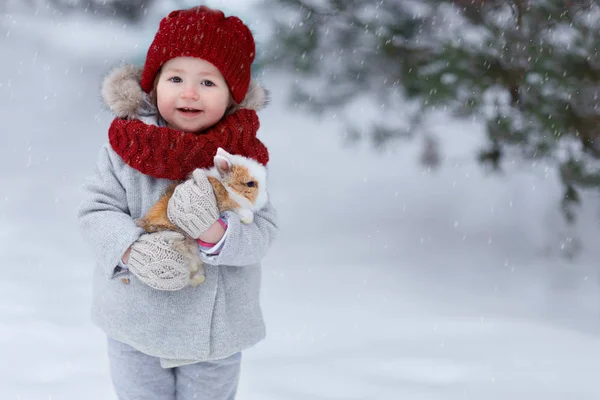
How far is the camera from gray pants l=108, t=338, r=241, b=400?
163 centimetres

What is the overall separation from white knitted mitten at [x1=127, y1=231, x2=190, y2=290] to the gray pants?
12.1 inches

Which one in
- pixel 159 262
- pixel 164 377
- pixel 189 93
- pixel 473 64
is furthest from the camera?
pixel 473 64

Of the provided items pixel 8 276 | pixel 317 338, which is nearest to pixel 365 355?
pixel 317 338

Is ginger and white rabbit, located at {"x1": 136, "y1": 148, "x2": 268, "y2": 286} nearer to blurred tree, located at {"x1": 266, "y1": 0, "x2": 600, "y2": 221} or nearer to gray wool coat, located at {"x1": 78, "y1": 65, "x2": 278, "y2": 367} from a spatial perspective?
gray wool coat, located at {"x1": 78, "y1": 65, "x2": 278, "y2": 367}

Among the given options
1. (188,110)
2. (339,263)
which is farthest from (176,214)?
(339,263)

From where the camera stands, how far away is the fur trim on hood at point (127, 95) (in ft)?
5.06

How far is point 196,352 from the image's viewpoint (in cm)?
154

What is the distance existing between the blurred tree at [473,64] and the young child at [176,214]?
1255mm

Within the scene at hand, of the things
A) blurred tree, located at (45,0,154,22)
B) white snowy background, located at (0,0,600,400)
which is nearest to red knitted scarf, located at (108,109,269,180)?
white snowy background, located at (0,0,600,400)

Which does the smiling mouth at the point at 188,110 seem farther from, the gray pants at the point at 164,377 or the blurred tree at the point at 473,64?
the blurred tree at the point at 473,64

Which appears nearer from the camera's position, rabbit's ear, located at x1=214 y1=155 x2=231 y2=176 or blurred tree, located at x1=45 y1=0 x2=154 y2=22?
rabbit's ear, located at x1=214 y1=155 x2=231 y2=176

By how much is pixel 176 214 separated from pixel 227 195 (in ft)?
0.39

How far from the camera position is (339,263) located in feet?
11.5

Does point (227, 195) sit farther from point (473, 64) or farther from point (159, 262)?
point (473, 64)
